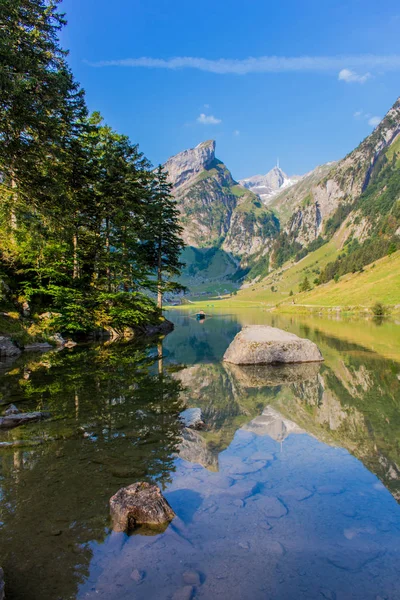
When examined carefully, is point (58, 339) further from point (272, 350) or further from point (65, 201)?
point (272, 350)

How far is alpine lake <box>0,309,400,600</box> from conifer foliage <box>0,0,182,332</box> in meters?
11.5

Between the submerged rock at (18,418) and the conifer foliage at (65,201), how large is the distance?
462 inches

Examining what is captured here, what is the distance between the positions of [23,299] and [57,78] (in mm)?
18946

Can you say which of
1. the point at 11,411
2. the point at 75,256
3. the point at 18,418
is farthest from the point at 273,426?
the point at 75,256

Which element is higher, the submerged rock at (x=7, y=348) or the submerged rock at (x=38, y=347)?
the submerged rock at (x=7, y=348)

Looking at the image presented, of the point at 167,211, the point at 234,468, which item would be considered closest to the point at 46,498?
the point at 234,468

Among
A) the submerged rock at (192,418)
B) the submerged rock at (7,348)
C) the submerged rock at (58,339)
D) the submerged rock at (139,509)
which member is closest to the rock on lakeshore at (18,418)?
the submerged rock at (192,418)

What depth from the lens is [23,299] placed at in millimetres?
30281

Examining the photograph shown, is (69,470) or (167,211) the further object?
(167,211)

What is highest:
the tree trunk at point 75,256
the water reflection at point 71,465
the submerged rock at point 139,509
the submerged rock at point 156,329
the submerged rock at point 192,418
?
the tree trunk at point 75,256

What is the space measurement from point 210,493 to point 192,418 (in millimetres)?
4188

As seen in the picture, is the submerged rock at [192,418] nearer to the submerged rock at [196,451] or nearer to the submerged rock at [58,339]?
the submerged rock at [196,451]

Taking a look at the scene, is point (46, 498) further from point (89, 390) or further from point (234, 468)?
point (89, 390)

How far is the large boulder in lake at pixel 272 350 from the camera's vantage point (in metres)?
21.5
